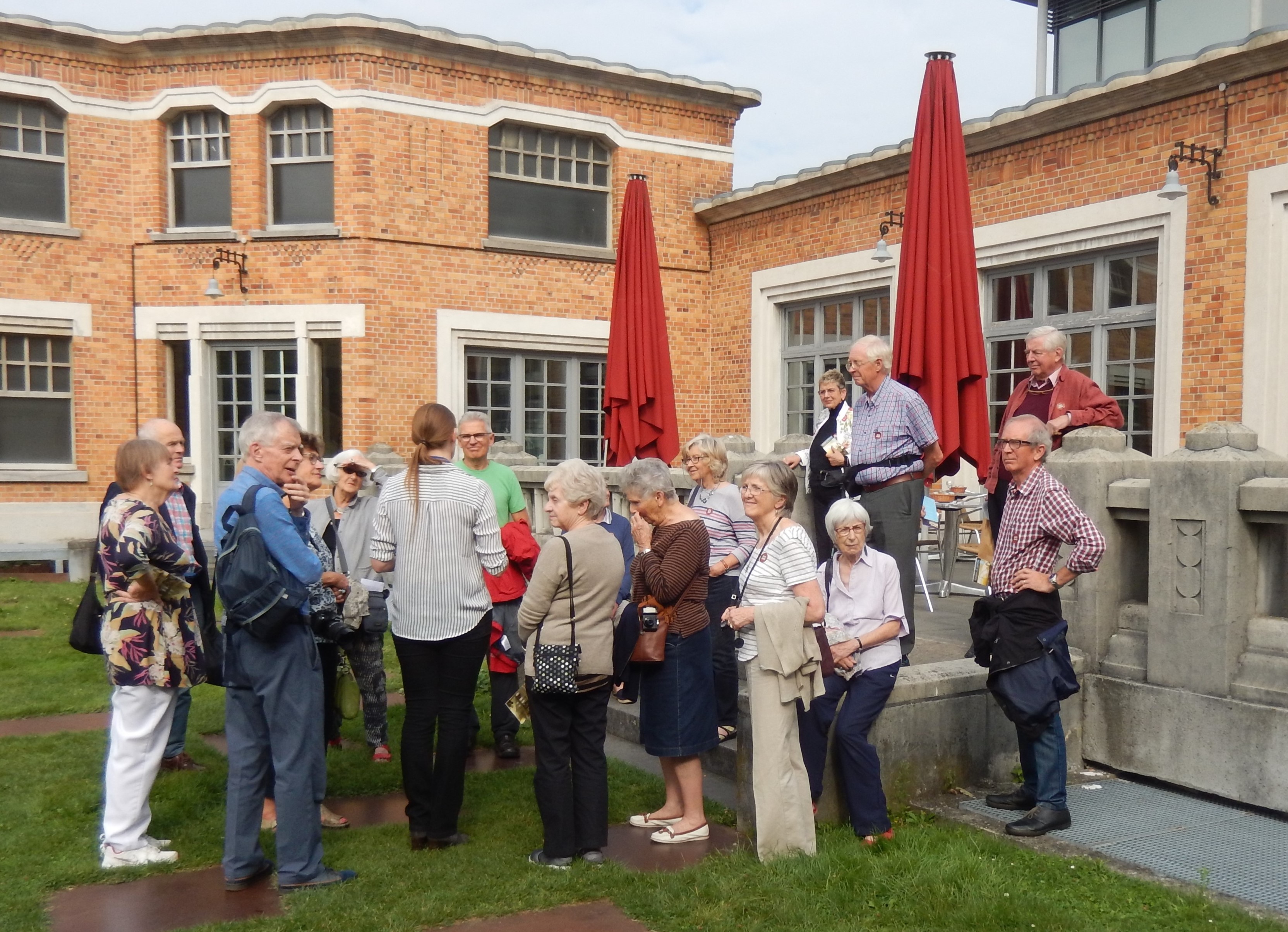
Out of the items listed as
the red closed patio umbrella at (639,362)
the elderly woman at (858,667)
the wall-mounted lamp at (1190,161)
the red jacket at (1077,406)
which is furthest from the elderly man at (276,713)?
the wall-mounted lamp at (1190,161)

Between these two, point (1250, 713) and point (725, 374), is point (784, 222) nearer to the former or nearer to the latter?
point (725, 374)

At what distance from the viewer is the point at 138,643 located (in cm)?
475

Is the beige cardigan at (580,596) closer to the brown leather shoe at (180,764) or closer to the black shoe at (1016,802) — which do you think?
the black shoe at (1016,802)

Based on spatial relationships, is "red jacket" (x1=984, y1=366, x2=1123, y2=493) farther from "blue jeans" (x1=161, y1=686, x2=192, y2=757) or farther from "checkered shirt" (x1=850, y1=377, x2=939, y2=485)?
"blue jeans" (x1=161, y1=686, x2=192, y2=757)

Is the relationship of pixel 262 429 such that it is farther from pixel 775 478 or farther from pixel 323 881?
pixel 775 478

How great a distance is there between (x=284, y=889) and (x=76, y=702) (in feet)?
12.8

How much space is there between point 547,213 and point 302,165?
138 inches

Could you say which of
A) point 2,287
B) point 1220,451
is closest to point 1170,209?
point 1220,451

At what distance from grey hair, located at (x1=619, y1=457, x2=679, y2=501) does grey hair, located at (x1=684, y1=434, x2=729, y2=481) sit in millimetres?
880

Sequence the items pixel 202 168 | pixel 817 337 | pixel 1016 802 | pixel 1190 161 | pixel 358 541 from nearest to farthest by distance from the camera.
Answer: pixel 1016 802
pixel 358 541
pixel 1190 161
pixel 817 337
pixel 202 168

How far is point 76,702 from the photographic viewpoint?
760 centimetres

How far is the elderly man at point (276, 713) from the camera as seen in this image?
4.49m

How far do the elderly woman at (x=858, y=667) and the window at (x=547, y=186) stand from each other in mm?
12297

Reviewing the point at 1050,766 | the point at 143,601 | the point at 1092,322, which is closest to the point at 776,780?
the point at 1050,766
